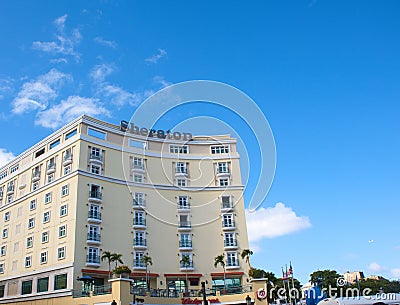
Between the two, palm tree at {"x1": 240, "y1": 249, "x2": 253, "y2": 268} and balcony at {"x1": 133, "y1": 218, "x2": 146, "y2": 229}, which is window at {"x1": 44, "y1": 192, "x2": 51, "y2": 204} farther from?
palm tree at {"x1": 240, "y1": 249, "x2": 253, "y2": 268}

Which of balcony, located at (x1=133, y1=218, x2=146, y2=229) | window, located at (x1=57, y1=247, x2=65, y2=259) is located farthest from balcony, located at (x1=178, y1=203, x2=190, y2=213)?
window, located at (x1=57, y1=247, x2=65, y2=259)

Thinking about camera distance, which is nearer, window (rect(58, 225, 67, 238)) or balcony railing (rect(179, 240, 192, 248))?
window (rect(58, 225, 67, 238))

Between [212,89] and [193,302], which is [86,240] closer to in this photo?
[193,302]

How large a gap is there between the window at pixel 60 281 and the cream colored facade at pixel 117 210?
10 cm

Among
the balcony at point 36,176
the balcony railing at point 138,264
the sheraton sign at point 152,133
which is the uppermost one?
the sheraton sign at point 152,133

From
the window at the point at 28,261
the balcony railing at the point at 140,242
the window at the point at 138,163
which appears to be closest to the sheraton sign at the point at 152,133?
the window at the point at 138,163

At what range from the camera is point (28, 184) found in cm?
Answer: 5450

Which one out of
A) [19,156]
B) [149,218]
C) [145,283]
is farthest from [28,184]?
[145,283]

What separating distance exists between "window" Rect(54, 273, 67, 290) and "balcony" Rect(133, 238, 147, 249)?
8890 mm

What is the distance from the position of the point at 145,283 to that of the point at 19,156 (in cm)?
2587

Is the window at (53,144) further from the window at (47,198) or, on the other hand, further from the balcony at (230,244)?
the balcony at (230,244)

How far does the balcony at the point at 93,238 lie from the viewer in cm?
4538

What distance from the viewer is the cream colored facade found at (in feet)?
152

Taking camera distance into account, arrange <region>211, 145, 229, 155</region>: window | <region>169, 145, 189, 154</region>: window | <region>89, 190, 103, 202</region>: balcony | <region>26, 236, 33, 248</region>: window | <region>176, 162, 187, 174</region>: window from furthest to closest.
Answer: <region>211, 145, 229, 155</region>: window
<region>169, 145, 189, 154</region>: window
<region>176, 162, 187, 174</region>: window
<region>26, 236, 33, 248</region>: window
<region>89, 190, 103, 202</region>: balcony
